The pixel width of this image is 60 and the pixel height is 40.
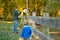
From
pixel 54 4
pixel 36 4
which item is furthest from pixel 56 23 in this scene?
pixel 36 4

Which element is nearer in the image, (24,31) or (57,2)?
(24,31)

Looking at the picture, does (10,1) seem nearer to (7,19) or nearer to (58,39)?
(7,19)

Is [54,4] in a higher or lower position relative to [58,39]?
higher

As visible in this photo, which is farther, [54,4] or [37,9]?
[37,9]

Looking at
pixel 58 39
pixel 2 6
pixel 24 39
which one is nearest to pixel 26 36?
pixel 24 39

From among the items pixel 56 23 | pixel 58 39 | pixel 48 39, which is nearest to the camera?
pixel 56 23

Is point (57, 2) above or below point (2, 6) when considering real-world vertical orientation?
above

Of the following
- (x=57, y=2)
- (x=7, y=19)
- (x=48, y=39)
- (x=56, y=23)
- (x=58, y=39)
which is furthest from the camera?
(x=7, y=19)

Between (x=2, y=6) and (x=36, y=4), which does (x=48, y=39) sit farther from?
(x=36, y=4)

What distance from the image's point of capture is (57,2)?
10.7 metres

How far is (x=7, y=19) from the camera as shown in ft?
124

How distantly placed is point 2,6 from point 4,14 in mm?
1450

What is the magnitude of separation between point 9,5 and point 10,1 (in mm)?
1013

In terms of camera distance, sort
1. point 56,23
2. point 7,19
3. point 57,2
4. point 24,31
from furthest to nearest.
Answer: point 7,19 → point 57,2 → point 24,31 → point 56,23
